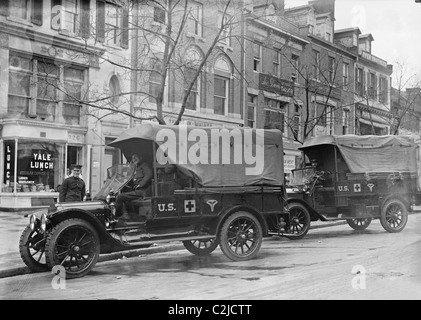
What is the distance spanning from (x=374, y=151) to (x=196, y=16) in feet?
21.4

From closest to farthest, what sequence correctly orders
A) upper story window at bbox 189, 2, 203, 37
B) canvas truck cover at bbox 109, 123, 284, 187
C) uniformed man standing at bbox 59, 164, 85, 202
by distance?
1. canvas truck cover at bbox 109, 123, 284, 187
2. uniformed man standing at bbox 59, 164, 85, 202
3. upper story window at bbox 189, 2, 203, 37

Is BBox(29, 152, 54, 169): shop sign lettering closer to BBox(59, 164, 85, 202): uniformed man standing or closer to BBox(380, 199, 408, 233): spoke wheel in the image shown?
BBox(59, 164, 85, 202): uniformed man standing

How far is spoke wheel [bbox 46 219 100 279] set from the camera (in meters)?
6.91

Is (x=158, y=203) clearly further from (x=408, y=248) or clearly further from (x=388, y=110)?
(x=388, y=110)

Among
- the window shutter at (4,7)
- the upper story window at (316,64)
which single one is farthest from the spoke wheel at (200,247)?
the window shutter at (4,7)

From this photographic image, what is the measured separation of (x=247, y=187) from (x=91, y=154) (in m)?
10.8

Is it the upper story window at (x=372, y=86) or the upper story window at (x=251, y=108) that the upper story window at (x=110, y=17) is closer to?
the upper story window at (x=251, y=108)

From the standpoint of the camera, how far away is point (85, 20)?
1606cm

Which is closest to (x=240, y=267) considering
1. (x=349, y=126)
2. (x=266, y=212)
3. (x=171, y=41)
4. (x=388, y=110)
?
(x=266, y=212)

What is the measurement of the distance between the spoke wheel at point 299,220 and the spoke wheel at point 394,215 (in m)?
1.96

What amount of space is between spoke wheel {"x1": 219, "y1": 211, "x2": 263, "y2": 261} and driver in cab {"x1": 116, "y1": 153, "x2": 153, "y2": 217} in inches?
57.2

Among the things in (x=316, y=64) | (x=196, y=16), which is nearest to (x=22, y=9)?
(x=196, y=16)

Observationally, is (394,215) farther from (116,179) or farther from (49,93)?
(49,93)

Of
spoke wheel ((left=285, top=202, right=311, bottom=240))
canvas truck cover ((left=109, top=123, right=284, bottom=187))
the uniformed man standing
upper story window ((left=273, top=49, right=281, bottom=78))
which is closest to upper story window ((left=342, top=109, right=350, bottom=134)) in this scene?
upper story window ((left=273, top=49, right=281, bottom=78))
